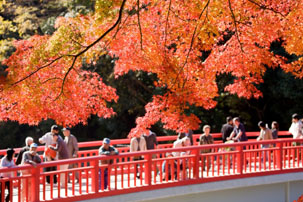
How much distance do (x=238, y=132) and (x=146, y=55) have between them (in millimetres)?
4412

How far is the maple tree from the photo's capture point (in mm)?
10961

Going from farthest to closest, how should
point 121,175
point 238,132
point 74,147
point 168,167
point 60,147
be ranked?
1. point 238,132
2. point 74,147
3. point 60,147
4. point 168,167
5. point 121,175

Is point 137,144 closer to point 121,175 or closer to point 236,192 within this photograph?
point 121,175

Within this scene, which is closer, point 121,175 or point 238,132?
point 121,175

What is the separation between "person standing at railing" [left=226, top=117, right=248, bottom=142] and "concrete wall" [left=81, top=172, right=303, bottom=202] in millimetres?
2067

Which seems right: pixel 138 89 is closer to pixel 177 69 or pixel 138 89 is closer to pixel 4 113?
pixel 177 69

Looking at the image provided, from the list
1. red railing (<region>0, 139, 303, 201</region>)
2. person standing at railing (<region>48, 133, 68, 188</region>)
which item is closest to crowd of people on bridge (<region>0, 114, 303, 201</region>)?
person standing at railing (<region>48, 133, 68, 188</region>)

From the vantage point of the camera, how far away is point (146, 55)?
13055 mm

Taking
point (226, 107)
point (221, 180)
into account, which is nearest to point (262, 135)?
point (221, 180)

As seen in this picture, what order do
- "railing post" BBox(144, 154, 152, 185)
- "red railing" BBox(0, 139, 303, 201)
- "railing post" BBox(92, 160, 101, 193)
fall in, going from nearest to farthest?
"red railing" BBox(0, 139, 303, 201), "railing post" BBox(92, 160, 101, 193), "railing post" BBox(144, 154, 152, 185)

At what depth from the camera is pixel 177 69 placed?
1305cm

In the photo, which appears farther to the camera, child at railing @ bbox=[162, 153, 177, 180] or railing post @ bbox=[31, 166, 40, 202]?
child at railing @ bbox=[162, 153, 177, 180]

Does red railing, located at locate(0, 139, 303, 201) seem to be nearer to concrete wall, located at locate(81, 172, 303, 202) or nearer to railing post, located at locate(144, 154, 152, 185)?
railing post, located at locate(144, 154, 152, 185)

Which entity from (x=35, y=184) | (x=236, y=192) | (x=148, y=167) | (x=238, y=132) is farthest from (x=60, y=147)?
(x=238, y=132)
